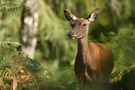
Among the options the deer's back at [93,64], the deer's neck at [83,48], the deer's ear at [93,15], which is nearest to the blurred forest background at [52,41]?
the deer's back at [93,64]

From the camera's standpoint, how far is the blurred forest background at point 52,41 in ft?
32.7

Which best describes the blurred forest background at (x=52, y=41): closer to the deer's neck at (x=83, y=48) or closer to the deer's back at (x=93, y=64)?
the deer's back at (x=93, y=64)

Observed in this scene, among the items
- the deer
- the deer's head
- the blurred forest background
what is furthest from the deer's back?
the deer's head

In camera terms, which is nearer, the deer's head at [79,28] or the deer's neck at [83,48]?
the deer's head at [79,28]

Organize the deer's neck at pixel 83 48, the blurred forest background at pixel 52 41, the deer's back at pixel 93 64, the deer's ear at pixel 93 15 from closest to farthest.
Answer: the blurred forest background at pixel 52 41 < the deer's back at pixel 93 64 < the deer's neck at pixel 83 48 < the deer's ear at pixel 93 15

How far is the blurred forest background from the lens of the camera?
995 cm

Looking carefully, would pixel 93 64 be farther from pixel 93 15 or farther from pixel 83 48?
pixel 93 15

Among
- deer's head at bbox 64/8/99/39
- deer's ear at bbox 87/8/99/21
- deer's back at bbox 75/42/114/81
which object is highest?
deer's ear at bbox 87/8/99/21

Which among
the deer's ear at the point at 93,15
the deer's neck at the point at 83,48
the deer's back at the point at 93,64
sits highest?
the deer's ear at the point at 93,15

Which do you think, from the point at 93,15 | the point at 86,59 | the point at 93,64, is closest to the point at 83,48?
the point at 86,59

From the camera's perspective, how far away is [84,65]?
432 inches

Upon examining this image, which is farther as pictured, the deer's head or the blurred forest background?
the deer's head

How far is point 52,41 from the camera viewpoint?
22500 mm

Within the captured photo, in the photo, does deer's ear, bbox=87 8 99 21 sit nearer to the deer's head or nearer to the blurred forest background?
the deer's head
